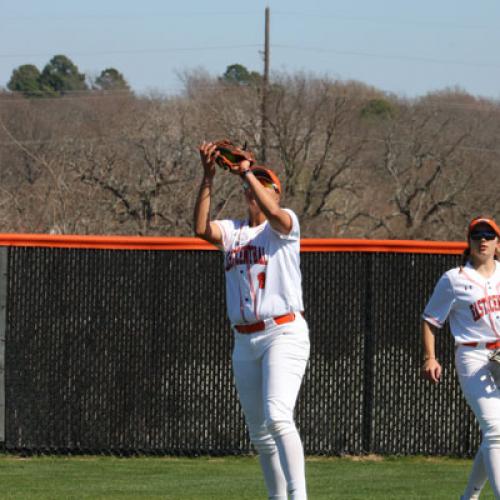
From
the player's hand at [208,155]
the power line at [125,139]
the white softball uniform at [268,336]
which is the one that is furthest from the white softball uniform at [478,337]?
the power line at [125,139]

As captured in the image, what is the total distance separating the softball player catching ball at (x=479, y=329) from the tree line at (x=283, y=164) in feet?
62.9

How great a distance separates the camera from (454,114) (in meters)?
50.3

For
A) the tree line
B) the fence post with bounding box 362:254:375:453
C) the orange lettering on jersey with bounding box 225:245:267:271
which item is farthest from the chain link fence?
the tree line

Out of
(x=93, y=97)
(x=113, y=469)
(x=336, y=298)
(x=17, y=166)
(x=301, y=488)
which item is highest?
(x=93, y=97)

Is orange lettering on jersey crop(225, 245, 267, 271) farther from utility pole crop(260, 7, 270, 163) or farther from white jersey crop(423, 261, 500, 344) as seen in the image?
utility pole crop(260, 7, 270, 163)

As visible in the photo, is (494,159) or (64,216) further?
(494,159)

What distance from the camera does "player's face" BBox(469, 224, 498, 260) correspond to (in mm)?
7305

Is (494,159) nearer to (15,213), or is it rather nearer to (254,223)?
(15,213)

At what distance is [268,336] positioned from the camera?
6660mm

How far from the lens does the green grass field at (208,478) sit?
29.2 feet

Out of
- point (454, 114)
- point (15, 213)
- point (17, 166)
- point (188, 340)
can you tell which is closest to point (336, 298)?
point (188, 340)

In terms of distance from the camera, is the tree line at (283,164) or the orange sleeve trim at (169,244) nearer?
the orange sleeve trim at (169,244)

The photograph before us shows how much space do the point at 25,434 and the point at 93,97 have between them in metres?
51.8

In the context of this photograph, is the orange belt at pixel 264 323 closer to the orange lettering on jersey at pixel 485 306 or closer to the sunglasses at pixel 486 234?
the orange lettering on jersey at pixel 485 306
